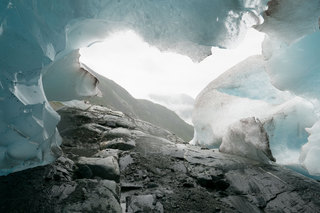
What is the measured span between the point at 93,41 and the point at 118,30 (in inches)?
19.2

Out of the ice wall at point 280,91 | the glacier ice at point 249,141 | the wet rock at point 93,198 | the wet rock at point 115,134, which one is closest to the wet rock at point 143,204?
the wet rock at point 93,198

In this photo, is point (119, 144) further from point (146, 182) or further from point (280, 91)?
point (280, 91)

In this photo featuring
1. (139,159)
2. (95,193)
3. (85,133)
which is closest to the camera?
(95,193)

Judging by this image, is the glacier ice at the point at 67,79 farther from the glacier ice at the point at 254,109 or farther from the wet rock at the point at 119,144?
the glacier ice at the point at 254,109

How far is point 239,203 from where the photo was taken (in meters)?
2.58

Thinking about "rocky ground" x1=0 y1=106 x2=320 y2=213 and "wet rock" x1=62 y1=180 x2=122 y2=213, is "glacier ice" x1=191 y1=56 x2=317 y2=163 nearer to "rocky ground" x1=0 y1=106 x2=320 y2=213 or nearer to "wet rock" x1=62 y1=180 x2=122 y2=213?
"rocky ground" x1=0 y1=106 x2=320 y2=213

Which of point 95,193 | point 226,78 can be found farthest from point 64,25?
point 226,78

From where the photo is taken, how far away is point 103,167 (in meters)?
2.63

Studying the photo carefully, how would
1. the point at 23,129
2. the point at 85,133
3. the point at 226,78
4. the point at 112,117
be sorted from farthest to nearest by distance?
the point at 226,78, the point at 112,117, the point at 85,133, the point at 23,129

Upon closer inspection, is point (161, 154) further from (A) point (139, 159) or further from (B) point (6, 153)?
(B) point (6, 153)

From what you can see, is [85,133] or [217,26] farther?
[85,133]

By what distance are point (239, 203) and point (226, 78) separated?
414 cm

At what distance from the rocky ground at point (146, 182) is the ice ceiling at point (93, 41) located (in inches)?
13.6

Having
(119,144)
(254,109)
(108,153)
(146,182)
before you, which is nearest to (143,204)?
(146,182)
